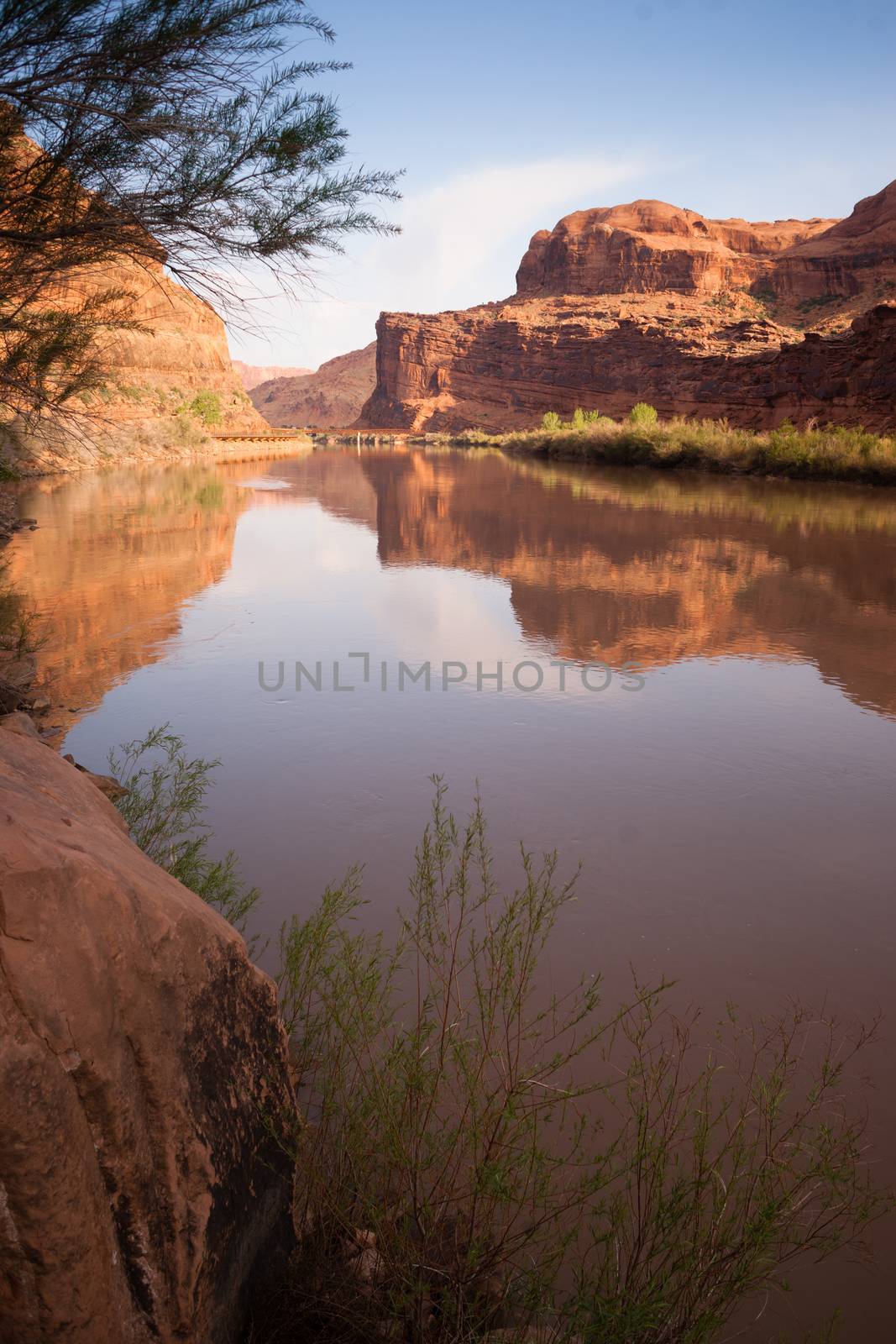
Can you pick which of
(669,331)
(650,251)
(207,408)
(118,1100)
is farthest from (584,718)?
(650,251)

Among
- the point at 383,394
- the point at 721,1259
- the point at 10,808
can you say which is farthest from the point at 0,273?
the point at 383,394

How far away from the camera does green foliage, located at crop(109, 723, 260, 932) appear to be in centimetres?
378

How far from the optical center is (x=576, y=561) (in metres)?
13.0

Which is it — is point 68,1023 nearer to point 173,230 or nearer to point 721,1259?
point 721,1259

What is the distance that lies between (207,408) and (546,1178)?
202ft

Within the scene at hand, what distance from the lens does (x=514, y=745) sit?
600 centimetres

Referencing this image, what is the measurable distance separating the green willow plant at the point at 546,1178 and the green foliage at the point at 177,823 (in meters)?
0.58

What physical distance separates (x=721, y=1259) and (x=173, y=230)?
5.20 m

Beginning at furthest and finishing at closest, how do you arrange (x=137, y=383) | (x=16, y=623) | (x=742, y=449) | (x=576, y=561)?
1. (x=137, y=383)
2. (x=742, y=449)
3. (x=576, y=561)
4. (x=16, y=623)

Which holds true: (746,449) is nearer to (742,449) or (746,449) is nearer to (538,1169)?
(742,449)

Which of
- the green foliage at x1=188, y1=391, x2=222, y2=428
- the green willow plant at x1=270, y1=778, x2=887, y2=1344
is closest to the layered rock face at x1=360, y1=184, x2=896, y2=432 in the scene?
the green foliage at x1=188, y1=391, x2=222, y2=428

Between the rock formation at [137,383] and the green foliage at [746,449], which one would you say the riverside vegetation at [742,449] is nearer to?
the green foliage at [746,449]

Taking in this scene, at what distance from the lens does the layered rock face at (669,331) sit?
40.8 meters

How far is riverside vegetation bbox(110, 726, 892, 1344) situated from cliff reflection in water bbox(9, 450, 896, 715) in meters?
4.39
